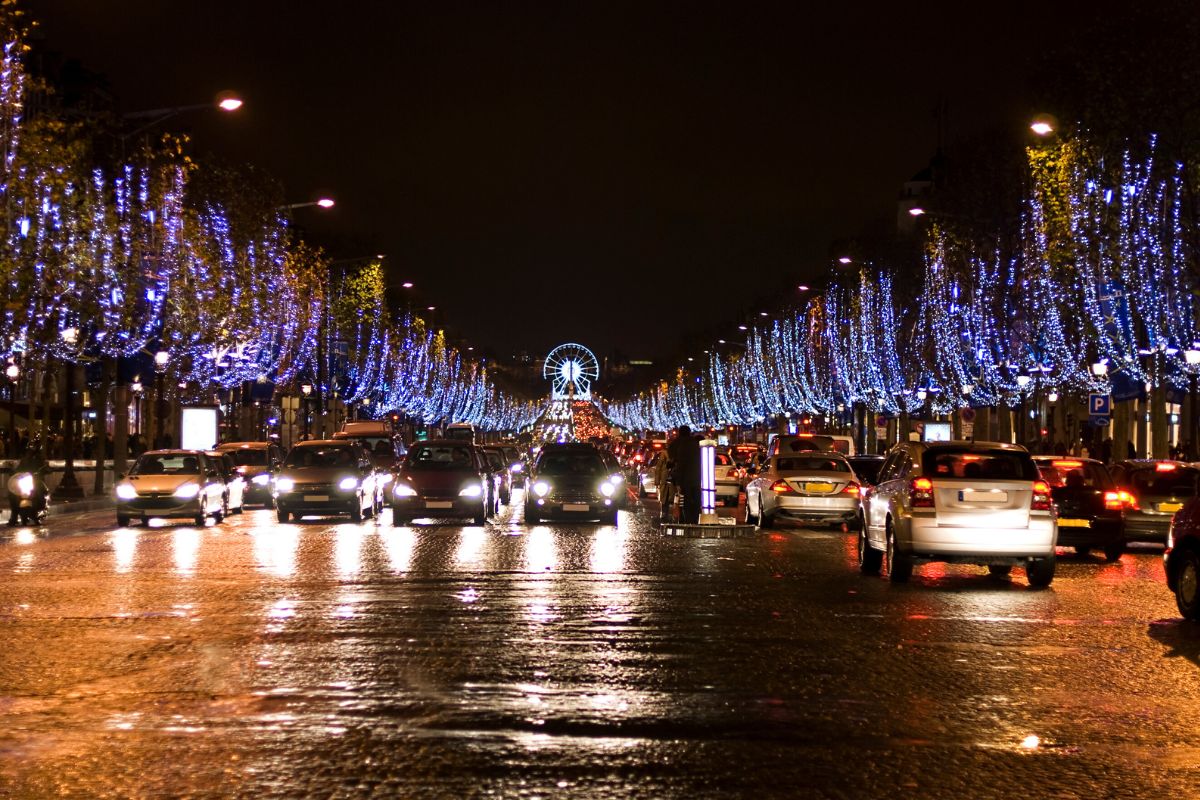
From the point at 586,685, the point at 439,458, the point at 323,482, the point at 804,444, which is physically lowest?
the point at 586,685

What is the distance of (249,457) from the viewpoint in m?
43.8

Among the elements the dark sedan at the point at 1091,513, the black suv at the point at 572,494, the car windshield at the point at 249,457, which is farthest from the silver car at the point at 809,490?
the car windshield at the point at 249,457

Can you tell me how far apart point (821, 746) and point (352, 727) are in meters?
2.59

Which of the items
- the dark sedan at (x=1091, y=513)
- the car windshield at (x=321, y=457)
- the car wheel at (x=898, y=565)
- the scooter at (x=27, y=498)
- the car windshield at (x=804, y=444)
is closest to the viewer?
the car wheel at (x=898, y=565)

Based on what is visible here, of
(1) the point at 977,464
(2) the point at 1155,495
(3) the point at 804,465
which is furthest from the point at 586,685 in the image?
(3) the point at 804,465

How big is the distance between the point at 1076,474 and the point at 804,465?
769 centimetres

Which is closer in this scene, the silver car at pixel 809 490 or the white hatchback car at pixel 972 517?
the white hatchback car at pixel 972 517

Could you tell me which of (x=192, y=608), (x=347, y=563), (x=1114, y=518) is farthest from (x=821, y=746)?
(x=1114, y=518)

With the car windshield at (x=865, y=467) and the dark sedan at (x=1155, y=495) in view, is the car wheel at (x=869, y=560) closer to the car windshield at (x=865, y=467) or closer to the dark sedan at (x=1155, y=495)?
the dark sedan at (x=1155, y=495)

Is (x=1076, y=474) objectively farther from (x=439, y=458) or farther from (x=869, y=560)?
(x=439, y=458)

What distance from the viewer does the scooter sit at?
109 ft

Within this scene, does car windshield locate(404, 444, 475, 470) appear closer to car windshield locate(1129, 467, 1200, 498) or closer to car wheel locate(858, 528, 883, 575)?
car windshield locate(1129, 467, 1200, 498)

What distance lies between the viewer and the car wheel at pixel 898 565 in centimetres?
1980

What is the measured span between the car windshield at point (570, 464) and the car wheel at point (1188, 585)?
18053 millimetres
